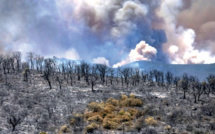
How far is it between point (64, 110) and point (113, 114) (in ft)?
A: 48.9

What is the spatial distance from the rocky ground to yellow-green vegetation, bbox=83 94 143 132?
247 centimetres

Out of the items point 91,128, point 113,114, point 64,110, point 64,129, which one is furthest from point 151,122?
point 64,110

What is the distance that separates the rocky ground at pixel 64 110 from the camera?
5525 centimetres

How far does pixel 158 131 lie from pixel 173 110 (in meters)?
19.0

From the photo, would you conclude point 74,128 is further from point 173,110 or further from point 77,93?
point 77,93

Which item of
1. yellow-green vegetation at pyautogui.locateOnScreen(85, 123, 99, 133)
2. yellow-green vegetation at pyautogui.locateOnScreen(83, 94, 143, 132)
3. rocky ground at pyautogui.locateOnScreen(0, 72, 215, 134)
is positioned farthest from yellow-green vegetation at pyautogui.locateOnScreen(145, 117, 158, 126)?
yellow-green vegetation at pyautogui.locateOnScreen(85, 123, 99, 133)

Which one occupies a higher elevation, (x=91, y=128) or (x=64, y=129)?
(x=64, y=129)

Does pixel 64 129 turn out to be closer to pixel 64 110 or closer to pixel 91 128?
pixel 91 128

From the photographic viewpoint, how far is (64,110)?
229 ft

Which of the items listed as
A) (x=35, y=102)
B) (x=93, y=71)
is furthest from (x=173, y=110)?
(x=93, y=71)

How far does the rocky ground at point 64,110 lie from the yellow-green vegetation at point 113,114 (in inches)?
97.3

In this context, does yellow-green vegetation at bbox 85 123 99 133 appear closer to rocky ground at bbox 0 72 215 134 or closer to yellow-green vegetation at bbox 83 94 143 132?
yellow-green vegetation at bbox 83 94 143 132

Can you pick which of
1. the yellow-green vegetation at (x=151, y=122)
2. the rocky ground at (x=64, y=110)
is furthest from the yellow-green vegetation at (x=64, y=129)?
the yellow-green vegetation at (x=151, y=122)

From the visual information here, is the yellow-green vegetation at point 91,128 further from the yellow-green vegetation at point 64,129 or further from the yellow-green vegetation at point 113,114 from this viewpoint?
the yellow-green vegetation at point 64,129
